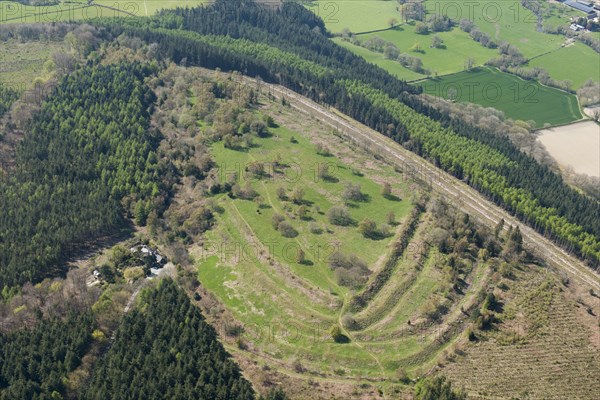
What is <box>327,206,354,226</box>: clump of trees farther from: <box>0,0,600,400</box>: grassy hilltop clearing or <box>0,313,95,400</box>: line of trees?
<box>0,313,95,400</box>: line of trees

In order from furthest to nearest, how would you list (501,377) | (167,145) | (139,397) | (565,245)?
(167,145)
(565,245)
(501,377)
(139,397)

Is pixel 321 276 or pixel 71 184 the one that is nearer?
pixel 321 276

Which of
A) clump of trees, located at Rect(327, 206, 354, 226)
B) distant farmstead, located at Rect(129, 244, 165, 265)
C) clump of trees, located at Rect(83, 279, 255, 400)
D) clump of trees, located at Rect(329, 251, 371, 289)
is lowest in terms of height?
distant farmstead, located at Rect(129, 244, 165, 265)

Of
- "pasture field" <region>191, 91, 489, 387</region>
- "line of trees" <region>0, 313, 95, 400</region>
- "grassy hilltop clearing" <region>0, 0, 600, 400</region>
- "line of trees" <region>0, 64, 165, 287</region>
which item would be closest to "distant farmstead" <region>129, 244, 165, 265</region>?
"grassy hilltop clearing" <region>0, 0, 600, 400</region>

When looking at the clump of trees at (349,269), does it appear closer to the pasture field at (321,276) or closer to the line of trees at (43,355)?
the pasture field at (321,276)

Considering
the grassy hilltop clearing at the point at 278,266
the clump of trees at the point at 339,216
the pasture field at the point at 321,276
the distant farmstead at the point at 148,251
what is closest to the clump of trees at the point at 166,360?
the grassy hilltop clearing at the point at 278,266

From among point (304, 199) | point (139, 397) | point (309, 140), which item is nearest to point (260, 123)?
point (309, 140)

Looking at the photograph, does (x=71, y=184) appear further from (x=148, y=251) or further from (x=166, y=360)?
(x=166, y=360)

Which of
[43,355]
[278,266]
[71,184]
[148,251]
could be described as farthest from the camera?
[71,184]

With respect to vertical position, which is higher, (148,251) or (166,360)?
(166,360)

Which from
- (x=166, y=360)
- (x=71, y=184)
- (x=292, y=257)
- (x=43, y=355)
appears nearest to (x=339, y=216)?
(x=292, y=257)

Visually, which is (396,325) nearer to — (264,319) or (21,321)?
(264,319)
